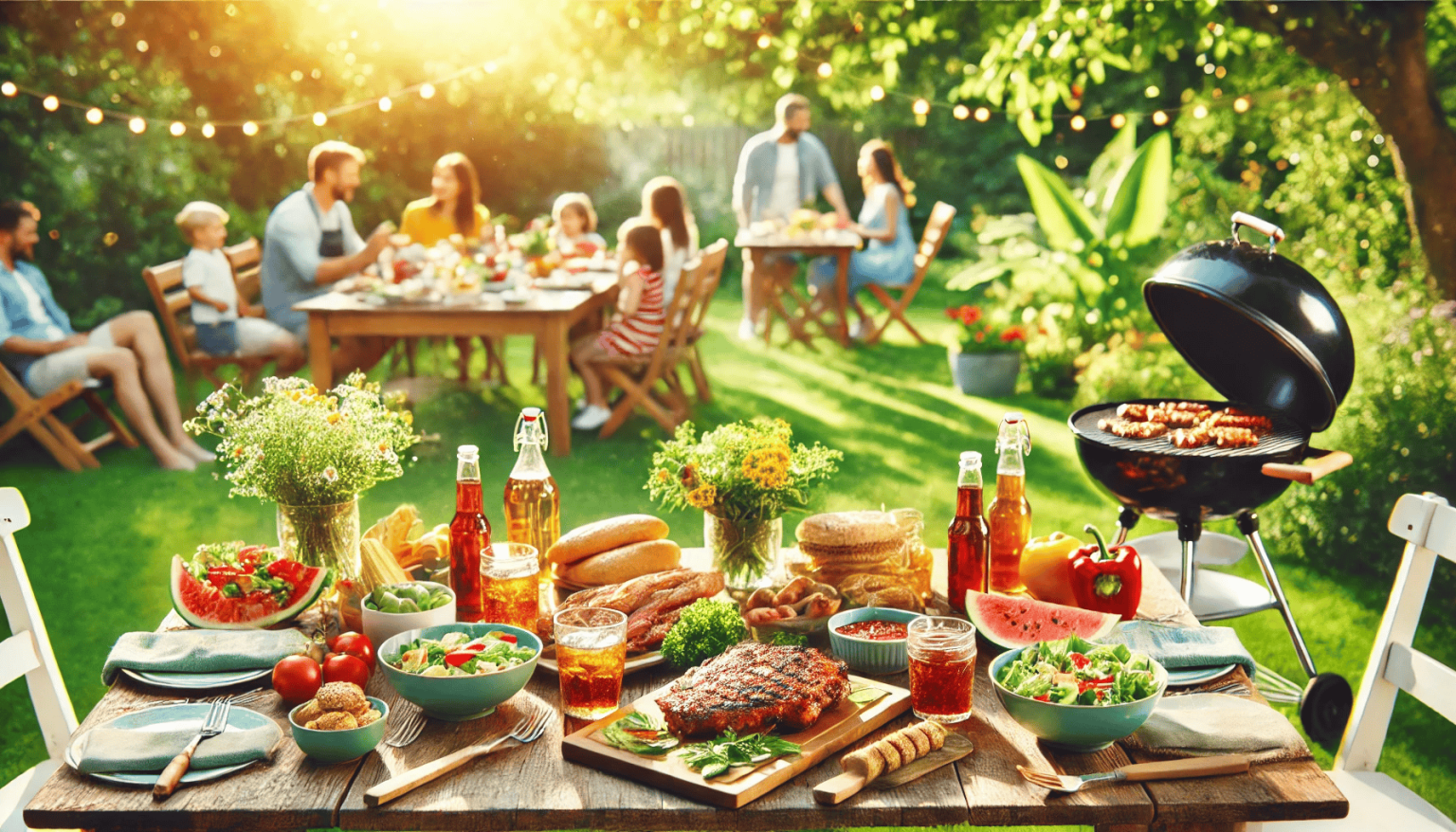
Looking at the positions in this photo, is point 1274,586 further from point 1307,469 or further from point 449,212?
point 449,212

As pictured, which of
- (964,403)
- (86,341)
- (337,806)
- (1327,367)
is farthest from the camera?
(964,403)

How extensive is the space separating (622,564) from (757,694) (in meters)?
0.63

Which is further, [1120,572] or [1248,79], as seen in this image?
[1248,79]

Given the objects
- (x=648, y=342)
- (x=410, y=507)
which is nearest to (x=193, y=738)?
(x=410, y=507)

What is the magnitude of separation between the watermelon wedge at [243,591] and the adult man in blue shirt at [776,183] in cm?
725

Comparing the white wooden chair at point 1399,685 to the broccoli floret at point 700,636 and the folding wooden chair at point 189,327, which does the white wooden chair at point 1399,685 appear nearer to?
the broccoli floret at point 700,636

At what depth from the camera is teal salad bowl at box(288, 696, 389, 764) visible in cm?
168

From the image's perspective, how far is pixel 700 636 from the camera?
80.4 inches

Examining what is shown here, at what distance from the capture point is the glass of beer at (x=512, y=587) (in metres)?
2.08

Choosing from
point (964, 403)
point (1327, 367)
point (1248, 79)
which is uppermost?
point (1248, 79)

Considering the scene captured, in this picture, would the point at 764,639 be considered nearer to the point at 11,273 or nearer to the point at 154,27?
the point at 11,273

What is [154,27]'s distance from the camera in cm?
970

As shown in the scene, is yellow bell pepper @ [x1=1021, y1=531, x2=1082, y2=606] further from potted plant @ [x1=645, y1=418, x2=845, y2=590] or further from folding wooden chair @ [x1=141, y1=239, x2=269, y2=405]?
folding wooden chair @ [x1=141, y1=239, x2=269, y2=405]

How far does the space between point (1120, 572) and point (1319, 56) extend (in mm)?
4155
